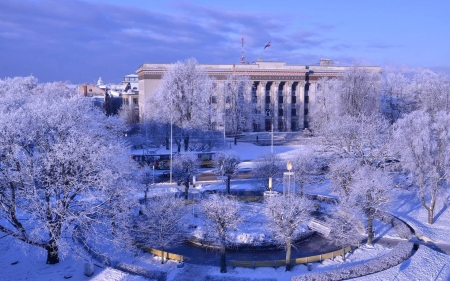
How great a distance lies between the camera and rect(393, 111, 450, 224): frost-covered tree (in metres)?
25.2

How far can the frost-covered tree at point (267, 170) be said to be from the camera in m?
30.1

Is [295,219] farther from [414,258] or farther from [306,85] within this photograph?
[306,85]

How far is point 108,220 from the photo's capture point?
19.3 metres

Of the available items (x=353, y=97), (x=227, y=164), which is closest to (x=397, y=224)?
(x=227, y=164)

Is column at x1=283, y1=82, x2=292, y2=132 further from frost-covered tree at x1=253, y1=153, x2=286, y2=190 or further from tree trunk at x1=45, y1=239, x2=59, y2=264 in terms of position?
tree trunk at x1=45, y1=239, x2=59, y2=264

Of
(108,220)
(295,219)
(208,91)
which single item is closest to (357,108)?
(208,91)

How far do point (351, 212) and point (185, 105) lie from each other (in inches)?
1242

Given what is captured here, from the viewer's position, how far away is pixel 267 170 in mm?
30078

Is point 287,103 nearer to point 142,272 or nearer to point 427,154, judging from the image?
point 427,154

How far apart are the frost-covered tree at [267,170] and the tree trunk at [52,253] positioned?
16.1 meters

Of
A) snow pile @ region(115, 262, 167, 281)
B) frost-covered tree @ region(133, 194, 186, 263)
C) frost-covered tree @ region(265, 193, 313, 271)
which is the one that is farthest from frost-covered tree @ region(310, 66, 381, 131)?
snow pile @ region(115, 262, 167, 281)

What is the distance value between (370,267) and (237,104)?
152 ft

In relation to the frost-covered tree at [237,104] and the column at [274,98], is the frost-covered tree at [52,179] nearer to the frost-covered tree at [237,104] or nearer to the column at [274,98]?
the frost-covered tree at [237,104]

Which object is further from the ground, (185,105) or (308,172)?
(185,105)
